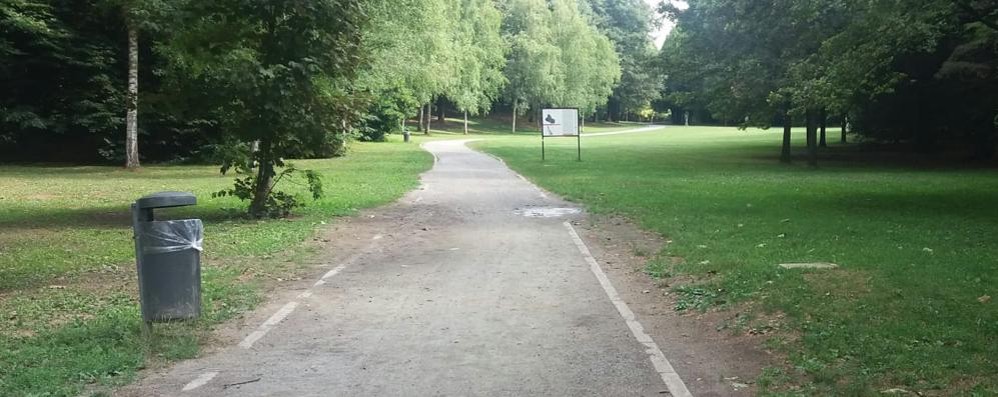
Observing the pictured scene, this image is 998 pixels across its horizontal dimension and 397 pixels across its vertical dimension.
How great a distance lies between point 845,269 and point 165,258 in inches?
275

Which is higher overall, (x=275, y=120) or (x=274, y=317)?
(x=275, y=120)

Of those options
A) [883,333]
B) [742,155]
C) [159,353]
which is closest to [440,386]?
[159,353]

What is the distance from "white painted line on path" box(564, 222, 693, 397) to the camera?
5473 mm

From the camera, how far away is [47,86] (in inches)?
1227

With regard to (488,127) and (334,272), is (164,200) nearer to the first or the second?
(334,272)

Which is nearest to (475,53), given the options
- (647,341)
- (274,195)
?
(274,195)

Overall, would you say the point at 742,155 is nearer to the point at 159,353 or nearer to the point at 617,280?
the point at 617,280

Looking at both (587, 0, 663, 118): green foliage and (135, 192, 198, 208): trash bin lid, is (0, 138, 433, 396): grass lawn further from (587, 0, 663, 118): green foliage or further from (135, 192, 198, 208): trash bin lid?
(587, 0, 663, 118): green foliage

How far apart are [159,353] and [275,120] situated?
836 centimetres

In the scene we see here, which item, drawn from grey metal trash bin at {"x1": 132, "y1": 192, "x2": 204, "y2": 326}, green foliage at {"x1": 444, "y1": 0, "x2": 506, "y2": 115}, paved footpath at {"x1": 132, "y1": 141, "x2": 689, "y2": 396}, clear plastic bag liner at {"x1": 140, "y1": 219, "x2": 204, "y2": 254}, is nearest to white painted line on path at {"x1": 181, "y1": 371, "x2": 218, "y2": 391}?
paved footpath at {"x1": 132, "y1": 141, "x2": 689, "y2": 396}

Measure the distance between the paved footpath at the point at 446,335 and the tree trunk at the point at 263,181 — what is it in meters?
3.72

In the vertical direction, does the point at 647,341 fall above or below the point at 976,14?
below

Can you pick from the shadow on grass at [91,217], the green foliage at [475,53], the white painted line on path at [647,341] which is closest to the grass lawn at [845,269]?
the white painted line on path at [647,341]

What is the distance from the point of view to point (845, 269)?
354 inches
